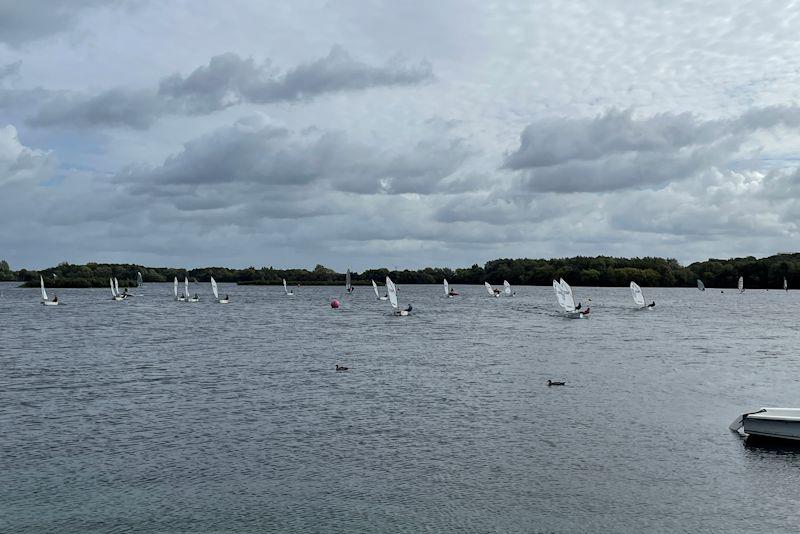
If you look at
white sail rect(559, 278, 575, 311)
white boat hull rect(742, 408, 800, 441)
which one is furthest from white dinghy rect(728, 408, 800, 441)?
white sail rect(559, 278, 575, 311)

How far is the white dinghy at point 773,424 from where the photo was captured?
2539 centimetres

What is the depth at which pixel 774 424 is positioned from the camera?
25.7 metres

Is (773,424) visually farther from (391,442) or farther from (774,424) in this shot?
(391,442)

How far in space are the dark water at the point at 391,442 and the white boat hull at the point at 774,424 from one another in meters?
0.79

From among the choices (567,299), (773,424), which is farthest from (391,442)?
(567,299)

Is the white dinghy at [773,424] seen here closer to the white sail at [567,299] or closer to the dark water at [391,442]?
the dark water at [391,442]

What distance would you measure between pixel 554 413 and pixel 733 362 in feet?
77.9

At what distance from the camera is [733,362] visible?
49688 mm

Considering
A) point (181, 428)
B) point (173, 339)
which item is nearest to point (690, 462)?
point (181, 428)

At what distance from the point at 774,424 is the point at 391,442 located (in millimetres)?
13059

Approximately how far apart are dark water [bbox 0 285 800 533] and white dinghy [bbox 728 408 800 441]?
31.1 inches

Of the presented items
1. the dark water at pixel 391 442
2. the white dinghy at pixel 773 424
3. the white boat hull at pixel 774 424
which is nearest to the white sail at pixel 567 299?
the dark water at pixel 391 442

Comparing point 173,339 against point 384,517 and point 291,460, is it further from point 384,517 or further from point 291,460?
point 384,517

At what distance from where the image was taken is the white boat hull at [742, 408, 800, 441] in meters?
25.4
